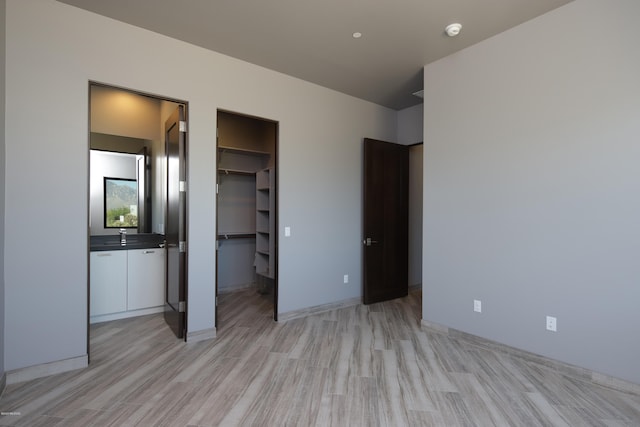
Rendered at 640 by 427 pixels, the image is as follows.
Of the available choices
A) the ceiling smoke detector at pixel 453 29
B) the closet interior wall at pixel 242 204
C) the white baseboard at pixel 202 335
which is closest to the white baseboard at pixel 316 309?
the white baseboard at pixel 202 335

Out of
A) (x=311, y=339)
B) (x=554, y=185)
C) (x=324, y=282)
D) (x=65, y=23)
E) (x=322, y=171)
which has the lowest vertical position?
(x=311, y=339)

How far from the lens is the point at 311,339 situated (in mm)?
3375

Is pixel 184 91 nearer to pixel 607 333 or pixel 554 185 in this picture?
pixel 554 185

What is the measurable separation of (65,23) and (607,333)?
495 centimetres

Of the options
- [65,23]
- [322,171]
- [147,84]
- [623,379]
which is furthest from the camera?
[322,171]

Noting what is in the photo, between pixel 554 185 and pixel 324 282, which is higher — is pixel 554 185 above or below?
above

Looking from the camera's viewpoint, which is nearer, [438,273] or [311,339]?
[311,339]

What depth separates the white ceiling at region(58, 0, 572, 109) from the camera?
2.63 m

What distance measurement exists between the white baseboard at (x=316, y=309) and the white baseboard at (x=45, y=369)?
196cm

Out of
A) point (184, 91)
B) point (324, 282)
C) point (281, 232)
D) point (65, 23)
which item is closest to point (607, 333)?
point (324, 282)

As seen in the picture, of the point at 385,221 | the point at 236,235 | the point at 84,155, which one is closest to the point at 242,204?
the point at 236,235

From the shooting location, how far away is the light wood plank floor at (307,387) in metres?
2.04

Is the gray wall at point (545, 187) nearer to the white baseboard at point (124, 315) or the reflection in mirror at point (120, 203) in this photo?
the white baseboard at point (124, 315)

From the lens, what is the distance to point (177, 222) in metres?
3.38
